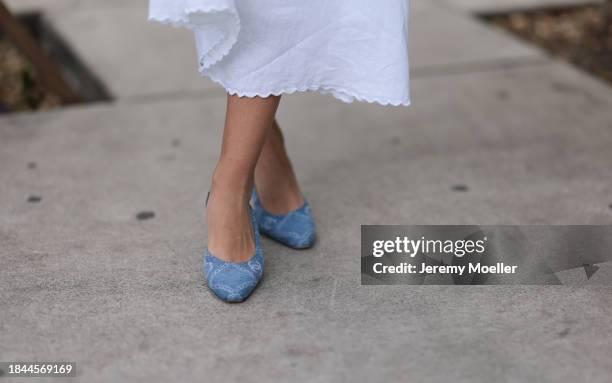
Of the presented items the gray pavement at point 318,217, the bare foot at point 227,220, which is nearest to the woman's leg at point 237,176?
the bare foot at point 227,220

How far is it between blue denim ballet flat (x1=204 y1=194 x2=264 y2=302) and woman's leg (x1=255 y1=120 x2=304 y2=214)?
0.82 feet

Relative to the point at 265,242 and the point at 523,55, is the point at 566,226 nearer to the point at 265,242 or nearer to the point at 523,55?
the point at 265,242

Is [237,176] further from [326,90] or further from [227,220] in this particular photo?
[326,90]

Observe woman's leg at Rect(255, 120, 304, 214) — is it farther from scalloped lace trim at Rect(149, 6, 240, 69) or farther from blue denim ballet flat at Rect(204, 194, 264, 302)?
scalloped lace trim at Rect(149, 6, 240, 69)

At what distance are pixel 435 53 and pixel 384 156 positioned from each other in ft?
3.83

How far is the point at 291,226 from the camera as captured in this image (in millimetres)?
2021

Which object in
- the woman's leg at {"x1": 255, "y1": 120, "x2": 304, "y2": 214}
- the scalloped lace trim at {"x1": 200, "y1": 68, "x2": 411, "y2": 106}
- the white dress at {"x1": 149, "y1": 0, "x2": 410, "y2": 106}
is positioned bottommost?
the woman's leg at {"x1": 255, "y1": 120, "x2": 304, "y2": 214}

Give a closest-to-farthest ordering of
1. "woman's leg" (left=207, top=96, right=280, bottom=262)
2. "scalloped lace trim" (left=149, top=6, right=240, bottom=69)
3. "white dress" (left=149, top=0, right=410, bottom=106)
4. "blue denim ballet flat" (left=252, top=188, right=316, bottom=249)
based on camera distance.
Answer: "scalloped lace trim" (left=149, top=6, right=240, bottom=69)
"white dress" (left=149, top=0, right=410, bottom=106)
"woman's leg" (left=207, top=96, right=280, bottom=262)
"blue denim ballet flat" (left=252, top=188, right=316, bottom=249)

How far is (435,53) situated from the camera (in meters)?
3.61

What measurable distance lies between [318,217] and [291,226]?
20cm

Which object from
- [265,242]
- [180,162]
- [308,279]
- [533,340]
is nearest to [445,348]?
[533,340]

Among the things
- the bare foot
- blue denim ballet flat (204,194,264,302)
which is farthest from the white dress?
blue denim ballet flat (204,194,264,302)

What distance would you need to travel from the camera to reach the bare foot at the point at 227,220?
1812mm

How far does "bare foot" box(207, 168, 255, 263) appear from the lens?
1.81m
